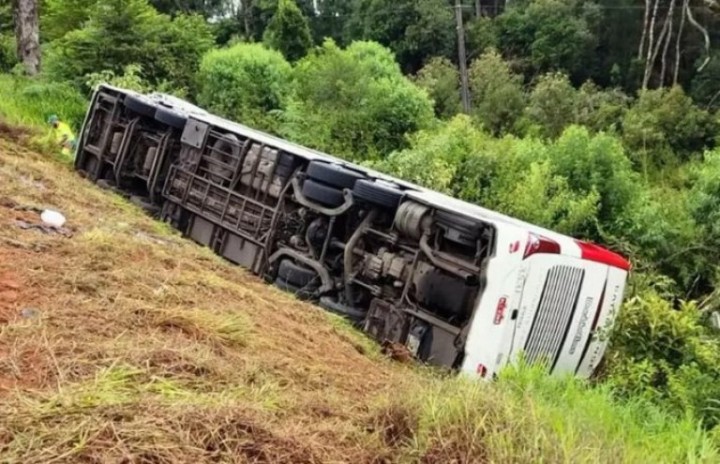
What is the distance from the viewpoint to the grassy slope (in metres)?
3.01

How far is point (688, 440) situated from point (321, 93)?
1360 centimetres

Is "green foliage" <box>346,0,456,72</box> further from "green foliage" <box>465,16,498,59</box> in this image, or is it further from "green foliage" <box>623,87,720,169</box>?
"green foliage" <box>623,87,720,169</box>

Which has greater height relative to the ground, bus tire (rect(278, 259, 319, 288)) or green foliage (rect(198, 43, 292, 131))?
green foliage (rect(198, 43, 292, 131))

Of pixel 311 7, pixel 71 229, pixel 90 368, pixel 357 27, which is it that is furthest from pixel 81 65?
pixel 311 7

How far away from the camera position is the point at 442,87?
28984 mm

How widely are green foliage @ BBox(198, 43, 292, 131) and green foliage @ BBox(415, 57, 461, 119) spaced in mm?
10204

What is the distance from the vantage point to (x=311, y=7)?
140 ft

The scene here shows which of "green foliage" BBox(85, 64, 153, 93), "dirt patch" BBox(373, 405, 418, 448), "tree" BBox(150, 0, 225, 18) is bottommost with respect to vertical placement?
"dirt patch" BBox(373, 405, 418, 448)

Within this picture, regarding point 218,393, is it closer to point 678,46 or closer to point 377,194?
point 377,194

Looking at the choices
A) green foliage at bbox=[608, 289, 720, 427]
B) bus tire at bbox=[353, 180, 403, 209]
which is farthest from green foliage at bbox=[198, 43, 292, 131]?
green foliage at bbox=[608, 289, 720, 427]

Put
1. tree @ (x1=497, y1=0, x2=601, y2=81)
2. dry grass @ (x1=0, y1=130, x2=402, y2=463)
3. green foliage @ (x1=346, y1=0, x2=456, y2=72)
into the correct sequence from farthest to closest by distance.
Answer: green foliage @ (x1=346, y1=0, x2=456, y2=72), tree @ (x1=497, y1=0, x2=601, y2=81), dry grass @ (x1=0, y1=130, x2=402, y2=463)

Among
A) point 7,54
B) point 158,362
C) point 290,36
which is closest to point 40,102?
point 7,54

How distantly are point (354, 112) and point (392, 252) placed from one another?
951cm

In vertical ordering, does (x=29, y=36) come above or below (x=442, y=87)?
Result: below
